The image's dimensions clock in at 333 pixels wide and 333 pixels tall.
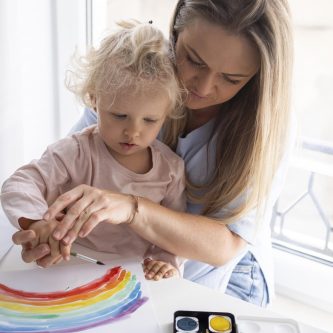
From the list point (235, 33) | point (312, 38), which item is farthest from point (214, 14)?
point (312, 38)

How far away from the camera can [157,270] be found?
87 cm

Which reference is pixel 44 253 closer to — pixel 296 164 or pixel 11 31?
pixel 11 31

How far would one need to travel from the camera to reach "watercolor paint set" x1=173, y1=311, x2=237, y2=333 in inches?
28.6

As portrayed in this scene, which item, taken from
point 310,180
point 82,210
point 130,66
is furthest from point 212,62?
point 310,180

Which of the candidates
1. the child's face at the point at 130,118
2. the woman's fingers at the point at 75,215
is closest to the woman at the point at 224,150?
the woman's fingers at the point at 75,215

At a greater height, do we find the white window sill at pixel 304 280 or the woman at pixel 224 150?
the woman at pixel 224 150

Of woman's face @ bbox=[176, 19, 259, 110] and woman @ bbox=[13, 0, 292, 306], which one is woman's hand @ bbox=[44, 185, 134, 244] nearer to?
woman @ bbox=[13, 0, 292, 306]

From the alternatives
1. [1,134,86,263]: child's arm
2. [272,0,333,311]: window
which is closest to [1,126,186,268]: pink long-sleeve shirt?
[1,134,86,263]: child's arm

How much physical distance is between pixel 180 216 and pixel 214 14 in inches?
14.9

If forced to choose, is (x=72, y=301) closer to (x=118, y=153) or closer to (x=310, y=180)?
(x=118, y=153)

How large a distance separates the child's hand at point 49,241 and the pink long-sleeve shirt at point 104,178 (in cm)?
9

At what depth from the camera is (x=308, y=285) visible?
1.60 meters

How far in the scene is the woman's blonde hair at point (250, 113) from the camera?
34.3 inches

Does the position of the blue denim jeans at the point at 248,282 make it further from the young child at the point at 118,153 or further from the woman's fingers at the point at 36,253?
the woman's fingers at the point at 36,253
